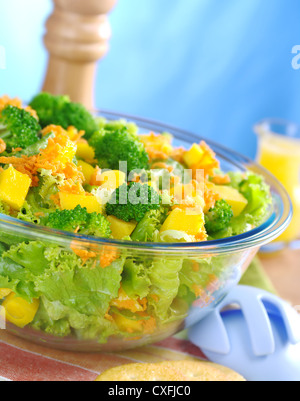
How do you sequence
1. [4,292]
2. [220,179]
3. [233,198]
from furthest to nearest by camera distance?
1. [220,179]
2. [233,198]
3. [4,292]

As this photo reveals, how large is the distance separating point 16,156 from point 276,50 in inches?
137

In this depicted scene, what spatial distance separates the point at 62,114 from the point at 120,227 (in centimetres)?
66

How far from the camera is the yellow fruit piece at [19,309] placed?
1.44 m

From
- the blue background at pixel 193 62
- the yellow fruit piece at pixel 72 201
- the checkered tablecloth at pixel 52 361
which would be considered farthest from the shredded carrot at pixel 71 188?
the blue background at pixel 193 62

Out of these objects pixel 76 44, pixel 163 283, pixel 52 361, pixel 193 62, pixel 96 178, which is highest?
pixel 76 44

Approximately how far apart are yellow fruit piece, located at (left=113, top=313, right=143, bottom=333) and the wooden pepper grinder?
1491 millimetres

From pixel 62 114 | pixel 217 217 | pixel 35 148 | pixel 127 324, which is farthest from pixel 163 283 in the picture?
pixel 62 114

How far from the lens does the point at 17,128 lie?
5.55ft

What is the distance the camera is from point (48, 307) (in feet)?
4.69

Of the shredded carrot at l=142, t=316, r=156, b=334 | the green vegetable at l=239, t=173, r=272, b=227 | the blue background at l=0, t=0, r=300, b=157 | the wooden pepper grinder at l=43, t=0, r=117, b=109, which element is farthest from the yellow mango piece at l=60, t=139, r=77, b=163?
the blue background at l=0, t=0, r=300, b=157

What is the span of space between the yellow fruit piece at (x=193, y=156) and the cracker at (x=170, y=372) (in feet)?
2.21

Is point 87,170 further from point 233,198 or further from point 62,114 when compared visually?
point 233,198

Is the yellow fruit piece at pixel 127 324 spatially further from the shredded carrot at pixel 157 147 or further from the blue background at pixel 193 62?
the blue background at pixel 193 62

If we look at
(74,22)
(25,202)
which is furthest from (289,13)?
(25,202)
